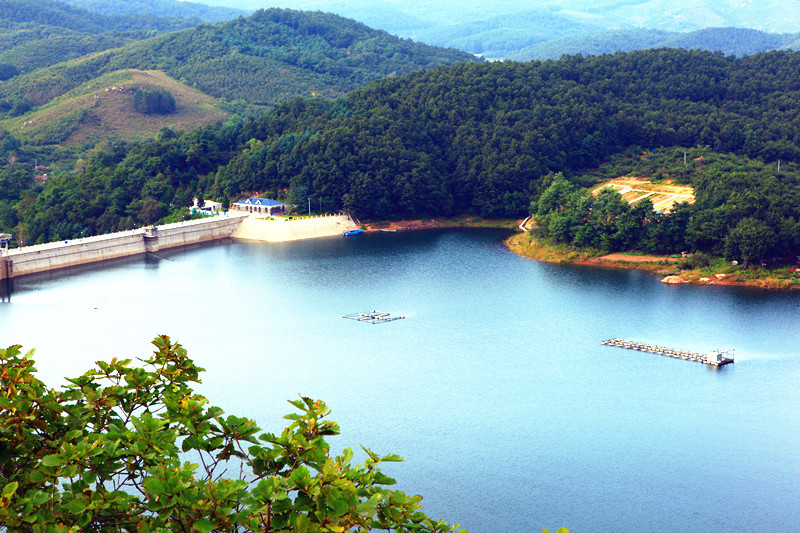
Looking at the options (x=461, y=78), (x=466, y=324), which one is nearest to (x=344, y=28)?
(x=461, y=78)

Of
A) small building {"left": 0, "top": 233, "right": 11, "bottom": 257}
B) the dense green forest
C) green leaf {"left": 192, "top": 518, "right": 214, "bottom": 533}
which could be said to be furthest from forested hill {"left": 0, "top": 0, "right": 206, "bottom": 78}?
green leaf {"left": 192, "top": 518, "right": 214, "bottom": 533}

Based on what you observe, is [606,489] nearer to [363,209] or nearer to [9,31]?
[363,209]

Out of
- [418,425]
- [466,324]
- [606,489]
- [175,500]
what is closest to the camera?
[175,500]

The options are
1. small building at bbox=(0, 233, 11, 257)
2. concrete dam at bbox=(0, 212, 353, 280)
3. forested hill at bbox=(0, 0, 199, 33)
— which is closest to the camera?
small building at bbox=(0, 233, 11, 257)

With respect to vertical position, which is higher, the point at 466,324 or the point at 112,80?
the point at 112,80

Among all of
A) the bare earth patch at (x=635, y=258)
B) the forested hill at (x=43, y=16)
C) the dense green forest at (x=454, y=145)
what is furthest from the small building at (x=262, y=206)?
the forested hill at (x=43, y=16)

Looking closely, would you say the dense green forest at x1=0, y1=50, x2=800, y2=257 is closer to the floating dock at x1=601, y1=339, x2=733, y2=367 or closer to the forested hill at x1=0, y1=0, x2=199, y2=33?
the floating dock at x1=601, y1=339, x2=733, y2=367

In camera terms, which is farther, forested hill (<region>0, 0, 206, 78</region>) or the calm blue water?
forested hill (<region>0, 0, 206, 78</region>)

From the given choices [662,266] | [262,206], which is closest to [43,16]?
[262,206]
